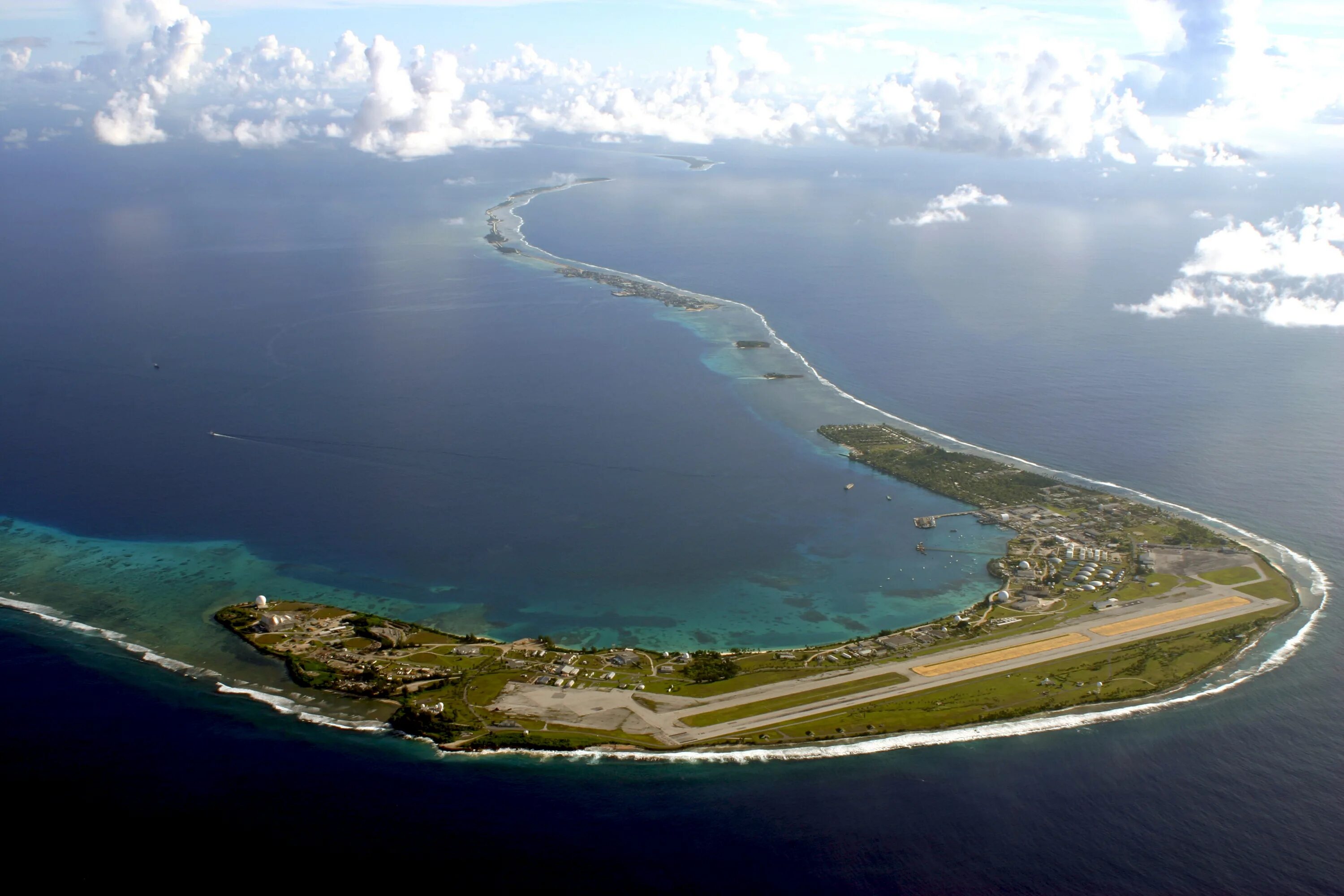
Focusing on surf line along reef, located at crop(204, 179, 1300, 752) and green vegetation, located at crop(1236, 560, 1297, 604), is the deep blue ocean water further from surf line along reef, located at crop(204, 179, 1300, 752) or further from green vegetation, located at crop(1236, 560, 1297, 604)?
green vegetation, located at crop(1236, 560, 1297, 604)

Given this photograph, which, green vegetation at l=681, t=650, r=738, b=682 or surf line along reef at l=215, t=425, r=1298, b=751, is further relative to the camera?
green vegetation at l=681, t=650, r=738, b=682

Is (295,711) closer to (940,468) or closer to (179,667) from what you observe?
(179,667)

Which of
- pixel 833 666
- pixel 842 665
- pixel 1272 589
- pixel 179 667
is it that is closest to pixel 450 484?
pixel 179 667

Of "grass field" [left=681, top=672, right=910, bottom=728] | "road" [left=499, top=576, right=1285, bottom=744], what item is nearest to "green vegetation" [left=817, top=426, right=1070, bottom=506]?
"road" [left=499, top=576, right=1285, bottom=744]

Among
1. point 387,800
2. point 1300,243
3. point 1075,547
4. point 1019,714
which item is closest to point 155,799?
point 387,800

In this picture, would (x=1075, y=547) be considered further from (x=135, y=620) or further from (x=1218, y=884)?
(x=135, y=620)

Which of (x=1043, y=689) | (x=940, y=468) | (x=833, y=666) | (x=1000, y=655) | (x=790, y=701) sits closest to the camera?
(x=790, y=701)
